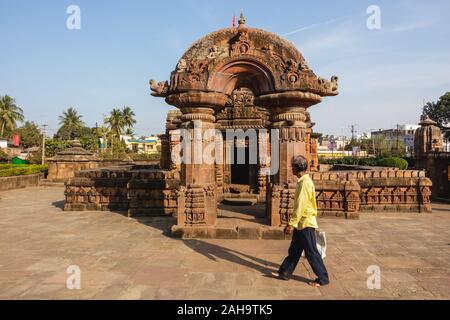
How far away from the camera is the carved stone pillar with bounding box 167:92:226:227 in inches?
271

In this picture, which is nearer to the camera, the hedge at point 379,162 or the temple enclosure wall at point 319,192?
the temple enclosure wall at point 319,192

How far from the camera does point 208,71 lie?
271 inches

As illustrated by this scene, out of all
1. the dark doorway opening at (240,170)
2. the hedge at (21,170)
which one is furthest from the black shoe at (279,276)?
the hedge at (21,170)

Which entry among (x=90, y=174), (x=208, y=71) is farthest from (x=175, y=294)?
(x=90, y=174)

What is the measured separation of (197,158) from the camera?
23.2 feet

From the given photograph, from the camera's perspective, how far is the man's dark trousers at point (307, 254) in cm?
428

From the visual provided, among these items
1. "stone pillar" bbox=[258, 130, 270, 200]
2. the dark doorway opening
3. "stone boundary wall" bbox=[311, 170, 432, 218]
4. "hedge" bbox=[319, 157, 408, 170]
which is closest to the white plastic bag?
"stone boundary wall" bbox=[311, 170, 432, 218]

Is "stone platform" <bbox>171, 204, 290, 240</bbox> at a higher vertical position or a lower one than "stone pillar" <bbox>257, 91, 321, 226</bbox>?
lower

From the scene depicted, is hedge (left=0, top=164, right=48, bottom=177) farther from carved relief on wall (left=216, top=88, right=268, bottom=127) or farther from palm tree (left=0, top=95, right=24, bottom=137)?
palm tree (left=0, top=95, right=24, bottom=137)

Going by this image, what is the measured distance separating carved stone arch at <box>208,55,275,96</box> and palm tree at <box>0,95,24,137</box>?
6969 centimetres

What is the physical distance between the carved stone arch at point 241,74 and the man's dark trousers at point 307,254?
3.51m

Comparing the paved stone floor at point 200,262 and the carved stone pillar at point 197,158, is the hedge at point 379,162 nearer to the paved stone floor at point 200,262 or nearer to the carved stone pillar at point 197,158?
the paved stone floor at point 200,262

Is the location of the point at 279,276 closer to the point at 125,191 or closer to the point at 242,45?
the point at 242,45
